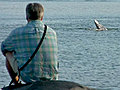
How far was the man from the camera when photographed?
6512mm

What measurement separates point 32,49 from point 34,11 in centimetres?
41

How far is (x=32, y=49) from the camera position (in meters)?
6.52

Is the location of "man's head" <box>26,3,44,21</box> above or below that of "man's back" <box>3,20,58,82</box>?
above

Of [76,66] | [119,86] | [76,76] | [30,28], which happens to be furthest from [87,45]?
[30,28]

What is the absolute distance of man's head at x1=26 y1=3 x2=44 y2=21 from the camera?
6523 mm

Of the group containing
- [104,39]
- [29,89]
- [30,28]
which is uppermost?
[30,28]

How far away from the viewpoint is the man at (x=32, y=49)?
21.4ft

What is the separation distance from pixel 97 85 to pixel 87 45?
1046cm

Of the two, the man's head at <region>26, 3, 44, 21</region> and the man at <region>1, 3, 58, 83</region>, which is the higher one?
the man's head at <region>26, 3, 44, 21</region>

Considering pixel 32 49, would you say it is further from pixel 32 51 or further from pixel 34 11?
pixel 34 11

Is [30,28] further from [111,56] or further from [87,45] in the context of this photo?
[87,45]

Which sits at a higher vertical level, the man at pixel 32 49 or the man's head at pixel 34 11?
the man's head at pixel 34 11

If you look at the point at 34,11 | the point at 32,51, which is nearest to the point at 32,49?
the point at 32,51

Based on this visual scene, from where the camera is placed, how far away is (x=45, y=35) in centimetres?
654
